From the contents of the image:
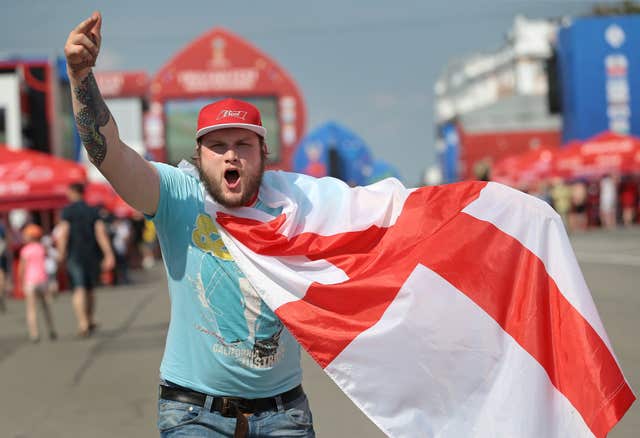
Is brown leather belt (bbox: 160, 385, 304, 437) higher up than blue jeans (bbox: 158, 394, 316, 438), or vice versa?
brown leather belt (bbox: 160, 385, 304, 437)

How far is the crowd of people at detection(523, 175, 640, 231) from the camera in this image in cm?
3488

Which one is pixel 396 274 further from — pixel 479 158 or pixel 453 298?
pixel 479 158

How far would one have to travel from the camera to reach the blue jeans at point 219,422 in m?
3.70

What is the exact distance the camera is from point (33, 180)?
63.9 feet

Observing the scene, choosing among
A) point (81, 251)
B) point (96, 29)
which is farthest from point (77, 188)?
point (96, 29)

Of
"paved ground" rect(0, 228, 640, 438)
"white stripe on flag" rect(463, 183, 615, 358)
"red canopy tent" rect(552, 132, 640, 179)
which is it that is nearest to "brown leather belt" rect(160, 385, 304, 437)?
"white stripe on flag" rect(463, 183, 615, 358)

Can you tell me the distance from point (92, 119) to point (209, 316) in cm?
80

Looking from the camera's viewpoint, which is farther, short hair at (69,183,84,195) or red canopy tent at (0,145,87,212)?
red canopy tent at (0,145,87,212)

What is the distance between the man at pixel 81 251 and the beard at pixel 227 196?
31.5 feet

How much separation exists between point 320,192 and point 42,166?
16.4 meters

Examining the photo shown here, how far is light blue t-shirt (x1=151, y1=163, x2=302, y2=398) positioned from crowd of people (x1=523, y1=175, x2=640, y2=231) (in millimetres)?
30573

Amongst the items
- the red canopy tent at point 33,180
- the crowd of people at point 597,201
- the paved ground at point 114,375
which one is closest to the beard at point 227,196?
the paved ground at point 114,375

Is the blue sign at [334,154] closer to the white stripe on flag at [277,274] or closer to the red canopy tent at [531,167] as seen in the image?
the red canopy tent at [531,167]

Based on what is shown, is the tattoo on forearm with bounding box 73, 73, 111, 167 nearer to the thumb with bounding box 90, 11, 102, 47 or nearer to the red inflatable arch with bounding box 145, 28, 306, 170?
the thumb with bounding box 90, 11, 102, 47
